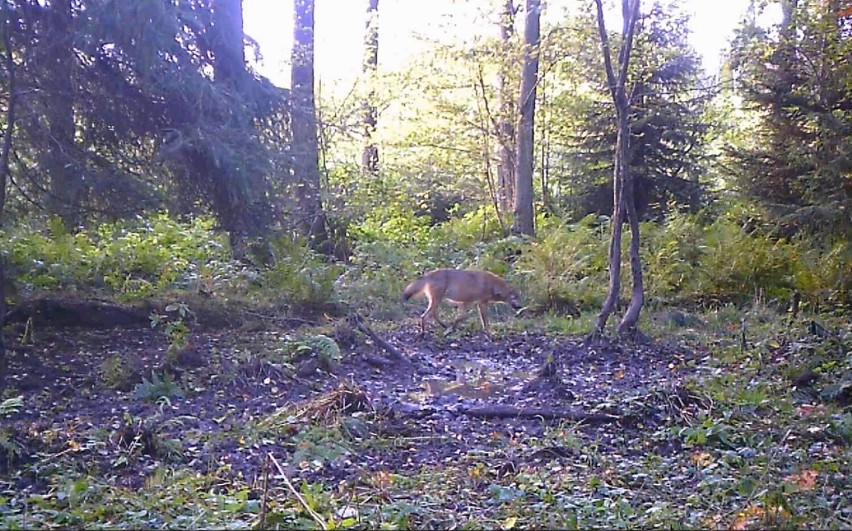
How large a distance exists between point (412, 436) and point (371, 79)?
1456 cm

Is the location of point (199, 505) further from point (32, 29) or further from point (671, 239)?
point (671, 239)

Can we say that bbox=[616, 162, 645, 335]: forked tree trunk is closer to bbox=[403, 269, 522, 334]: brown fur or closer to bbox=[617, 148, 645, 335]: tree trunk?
bbox=[617, 148, 645, 335]: tree trunk

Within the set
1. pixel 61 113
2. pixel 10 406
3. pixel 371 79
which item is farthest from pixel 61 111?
pixel 371 79

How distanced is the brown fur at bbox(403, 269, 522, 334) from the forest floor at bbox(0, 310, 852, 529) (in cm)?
192

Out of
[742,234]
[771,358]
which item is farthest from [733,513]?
[742,234]

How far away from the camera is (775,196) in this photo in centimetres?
1395

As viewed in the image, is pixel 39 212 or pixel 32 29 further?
pixel 39 212

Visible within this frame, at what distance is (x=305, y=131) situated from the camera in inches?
407

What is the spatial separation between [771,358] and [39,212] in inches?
293

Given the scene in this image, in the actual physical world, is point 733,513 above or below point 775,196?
below

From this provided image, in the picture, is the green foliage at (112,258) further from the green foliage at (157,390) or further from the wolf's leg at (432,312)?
the wolf's leg at (432,312)

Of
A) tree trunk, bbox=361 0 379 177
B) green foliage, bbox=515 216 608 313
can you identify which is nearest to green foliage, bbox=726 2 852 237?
green foliage, bbox=515 216 608 313

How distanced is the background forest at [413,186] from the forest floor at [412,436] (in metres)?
0.09

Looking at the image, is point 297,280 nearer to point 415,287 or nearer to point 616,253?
point 415,287
